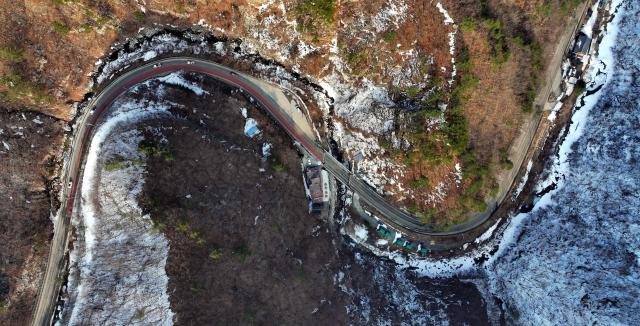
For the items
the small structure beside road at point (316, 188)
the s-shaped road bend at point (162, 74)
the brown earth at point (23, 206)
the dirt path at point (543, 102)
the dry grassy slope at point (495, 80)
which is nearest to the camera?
the brown earth at point (23, 206)

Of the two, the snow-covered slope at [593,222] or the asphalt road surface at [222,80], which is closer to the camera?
the asphalt road surface at [222,80]

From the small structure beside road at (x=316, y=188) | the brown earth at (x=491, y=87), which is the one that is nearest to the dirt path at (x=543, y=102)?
the brown earth at (x=491, y=87)

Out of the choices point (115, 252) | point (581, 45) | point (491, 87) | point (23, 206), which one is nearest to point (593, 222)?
point (491, 87)

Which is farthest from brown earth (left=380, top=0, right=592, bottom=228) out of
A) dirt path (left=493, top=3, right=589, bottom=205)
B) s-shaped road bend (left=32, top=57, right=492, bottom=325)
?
s-shaped road bend (left=32, top=57, right=492, bottom=325)

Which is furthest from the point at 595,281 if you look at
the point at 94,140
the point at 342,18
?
the point at 94,140

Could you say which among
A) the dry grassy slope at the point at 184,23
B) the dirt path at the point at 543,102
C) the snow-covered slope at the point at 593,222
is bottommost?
the snow-covered slope at the point at 593,222

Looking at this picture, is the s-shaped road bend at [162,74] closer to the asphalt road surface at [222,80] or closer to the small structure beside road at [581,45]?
the asphalt road surface at [222,80]

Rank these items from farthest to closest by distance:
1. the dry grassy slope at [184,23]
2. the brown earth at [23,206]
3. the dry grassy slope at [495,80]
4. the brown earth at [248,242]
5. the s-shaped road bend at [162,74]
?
the dry grassy slope at [495,80], the dry grassy slope at [184,23], the s-shaped road bend at [162,74], the brown earth at [248,242], the brown earth at [23,206]
